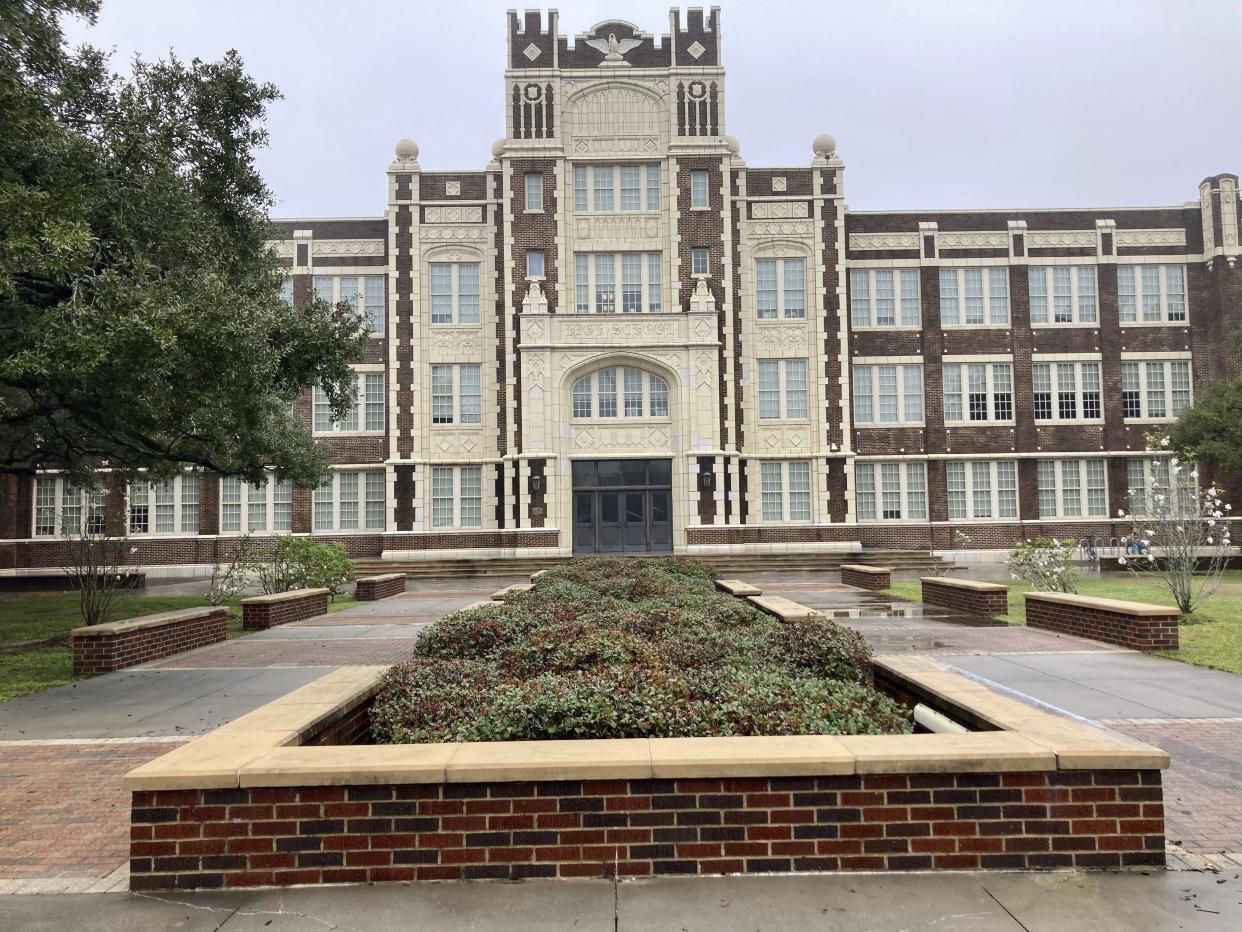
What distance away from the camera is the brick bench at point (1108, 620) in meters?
11.5

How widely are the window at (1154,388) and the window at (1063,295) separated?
2877 millimetres

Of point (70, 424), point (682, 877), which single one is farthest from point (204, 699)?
point (70, 424)

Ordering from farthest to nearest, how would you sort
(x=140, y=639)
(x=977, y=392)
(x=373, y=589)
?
(x=977, y=392)
(x=373, y=589)
(x=140, y=639)

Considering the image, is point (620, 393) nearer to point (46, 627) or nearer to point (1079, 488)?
point (1079, 488)

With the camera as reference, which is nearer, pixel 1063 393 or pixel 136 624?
pixel 136 624

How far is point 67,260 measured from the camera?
9836 millimetres

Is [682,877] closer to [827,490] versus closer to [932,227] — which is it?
[827,490]

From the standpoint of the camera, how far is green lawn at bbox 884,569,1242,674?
36.0 ft

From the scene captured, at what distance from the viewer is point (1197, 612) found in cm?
1554

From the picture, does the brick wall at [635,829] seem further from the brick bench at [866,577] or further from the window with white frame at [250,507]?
the window with white frame at [250,507]

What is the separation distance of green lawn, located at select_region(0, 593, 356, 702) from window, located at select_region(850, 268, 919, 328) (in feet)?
77.0

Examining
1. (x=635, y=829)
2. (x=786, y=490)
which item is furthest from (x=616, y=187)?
(x=635, y=829)

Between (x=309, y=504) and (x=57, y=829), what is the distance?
31151 millimetres

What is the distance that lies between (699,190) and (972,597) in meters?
23.0
